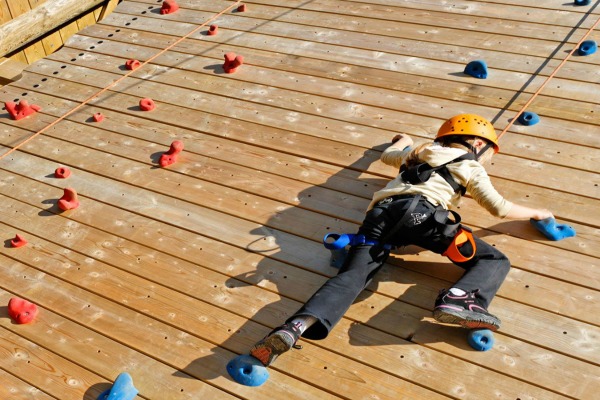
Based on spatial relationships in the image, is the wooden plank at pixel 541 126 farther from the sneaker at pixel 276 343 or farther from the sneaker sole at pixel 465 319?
the sneaker at pixel 276 343

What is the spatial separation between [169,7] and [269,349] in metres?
3.88

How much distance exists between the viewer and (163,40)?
5.48 meters

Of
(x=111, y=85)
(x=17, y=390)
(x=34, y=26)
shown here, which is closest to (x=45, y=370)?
(x=17, y=390)

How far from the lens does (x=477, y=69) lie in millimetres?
4340

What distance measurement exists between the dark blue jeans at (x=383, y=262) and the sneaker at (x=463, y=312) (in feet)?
0.21

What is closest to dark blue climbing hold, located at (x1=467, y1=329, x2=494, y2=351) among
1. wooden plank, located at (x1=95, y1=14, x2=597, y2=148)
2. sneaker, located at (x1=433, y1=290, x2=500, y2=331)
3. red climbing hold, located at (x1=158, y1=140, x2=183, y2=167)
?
sneaker, located at (x1=433, y1=290, x2=500, y2=331)

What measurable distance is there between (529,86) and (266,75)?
1737mm

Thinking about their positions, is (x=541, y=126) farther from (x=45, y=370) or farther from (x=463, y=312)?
(x=45, y=370)

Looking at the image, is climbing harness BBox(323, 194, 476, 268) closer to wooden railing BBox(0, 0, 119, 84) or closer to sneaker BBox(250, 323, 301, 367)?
sneaker BBox(250, 323, 301, 367)

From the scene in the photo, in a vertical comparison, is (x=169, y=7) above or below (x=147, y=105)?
above

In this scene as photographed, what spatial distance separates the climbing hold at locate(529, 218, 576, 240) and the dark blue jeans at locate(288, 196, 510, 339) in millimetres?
366

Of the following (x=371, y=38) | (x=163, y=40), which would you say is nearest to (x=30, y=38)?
(x=163, y=40)

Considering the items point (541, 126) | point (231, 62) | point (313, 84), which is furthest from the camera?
point (231, 62)

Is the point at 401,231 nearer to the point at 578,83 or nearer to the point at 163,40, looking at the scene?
the point at 578,83
